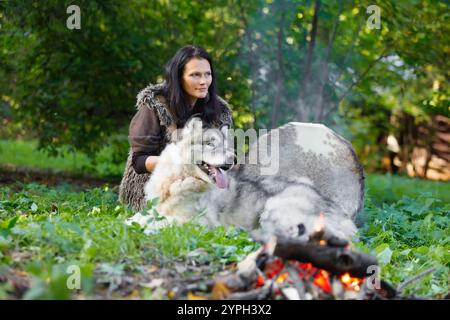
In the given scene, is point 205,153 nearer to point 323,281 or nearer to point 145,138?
point 145,138

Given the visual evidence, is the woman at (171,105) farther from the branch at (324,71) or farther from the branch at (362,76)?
the branch at (362,76)

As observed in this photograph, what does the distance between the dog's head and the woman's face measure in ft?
2.68

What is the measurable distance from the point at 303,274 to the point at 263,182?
178cm

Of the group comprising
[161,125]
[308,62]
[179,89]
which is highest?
[308,62]

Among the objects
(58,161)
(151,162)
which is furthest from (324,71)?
(58,161)

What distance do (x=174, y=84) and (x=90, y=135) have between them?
4145mm

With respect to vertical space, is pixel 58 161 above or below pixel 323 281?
above

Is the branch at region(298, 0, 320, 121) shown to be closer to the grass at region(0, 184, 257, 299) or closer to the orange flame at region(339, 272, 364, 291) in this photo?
the grass at region(0, 184, 257, 299)

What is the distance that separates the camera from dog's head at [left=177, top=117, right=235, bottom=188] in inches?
178

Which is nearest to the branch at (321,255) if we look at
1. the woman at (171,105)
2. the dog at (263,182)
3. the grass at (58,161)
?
the dog at (263,182)

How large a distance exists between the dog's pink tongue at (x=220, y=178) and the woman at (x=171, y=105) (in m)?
0.82

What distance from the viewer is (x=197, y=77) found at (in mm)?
5332

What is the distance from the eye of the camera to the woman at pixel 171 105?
211 inches

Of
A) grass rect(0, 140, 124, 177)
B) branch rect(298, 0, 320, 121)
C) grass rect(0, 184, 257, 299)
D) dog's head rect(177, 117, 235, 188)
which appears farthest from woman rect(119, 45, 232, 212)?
grass rect(0, 140, 124, 177)
